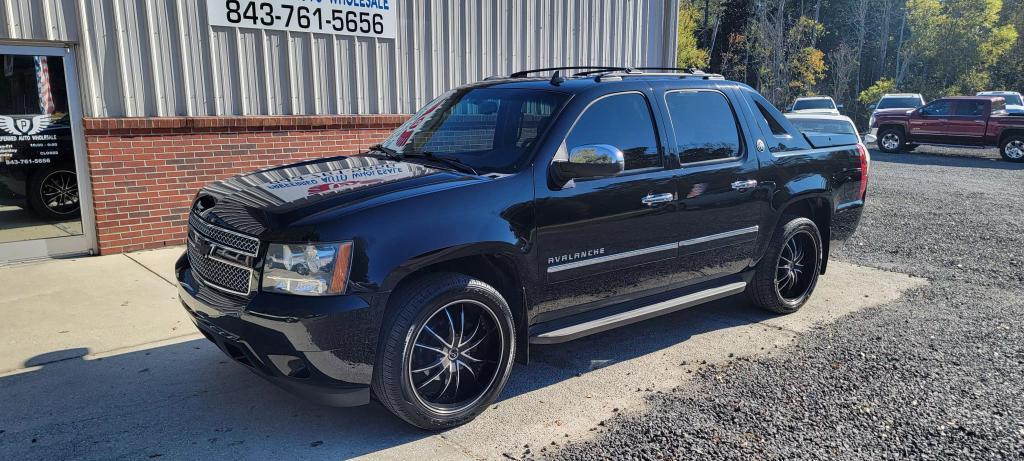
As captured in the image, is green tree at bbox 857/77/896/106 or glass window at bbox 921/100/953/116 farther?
green tree at bbox 857/77/896/106

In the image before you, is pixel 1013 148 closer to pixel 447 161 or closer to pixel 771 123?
pixel 771 123

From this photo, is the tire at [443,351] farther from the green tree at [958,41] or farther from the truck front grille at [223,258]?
the green tree at [958,41]

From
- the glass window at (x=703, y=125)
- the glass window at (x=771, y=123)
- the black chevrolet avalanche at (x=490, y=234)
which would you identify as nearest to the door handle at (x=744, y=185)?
the black chevrolet avalanche at (x=490, y=234)

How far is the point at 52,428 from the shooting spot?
12.2 ft

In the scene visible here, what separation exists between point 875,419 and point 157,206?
22.8ft

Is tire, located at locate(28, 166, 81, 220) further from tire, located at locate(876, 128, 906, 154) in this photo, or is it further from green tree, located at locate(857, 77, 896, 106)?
green tree, located at locate(857, 77, 896, 106)

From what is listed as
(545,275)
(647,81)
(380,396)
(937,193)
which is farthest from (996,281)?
(937,193)

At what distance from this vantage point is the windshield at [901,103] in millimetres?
26719

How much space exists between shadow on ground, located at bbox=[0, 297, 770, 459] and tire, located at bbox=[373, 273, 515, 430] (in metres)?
0.22

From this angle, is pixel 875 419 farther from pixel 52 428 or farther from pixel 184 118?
pixel 184 118

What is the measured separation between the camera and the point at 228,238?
3586 mm

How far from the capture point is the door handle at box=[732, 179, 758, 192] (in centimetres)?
503

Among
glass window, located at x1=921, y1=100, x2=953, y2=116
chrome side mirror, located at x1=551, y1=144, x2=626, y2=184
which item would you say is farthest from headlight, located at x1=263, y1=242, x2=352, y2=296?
glass window, located at x1=921, y1=100, x2=953, y2=116

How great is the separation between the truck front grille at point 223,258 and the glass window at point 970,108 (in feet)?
78.6
